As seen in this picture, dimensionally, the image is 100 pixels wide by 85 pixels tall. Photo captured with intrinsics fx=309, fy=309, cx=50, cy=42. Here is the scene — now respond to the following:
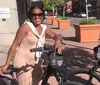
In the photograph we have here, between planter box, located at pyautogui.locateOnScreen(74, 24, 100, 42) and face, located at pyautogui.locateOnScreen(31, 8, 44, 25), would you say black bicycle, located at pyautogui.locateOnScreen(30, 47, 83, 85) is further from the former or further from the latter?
planter box, located at pyautogui.locateOnScreen(74, 24, 100, 42)

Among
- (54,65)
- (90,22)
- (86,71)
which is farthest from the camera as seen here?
(90,22)

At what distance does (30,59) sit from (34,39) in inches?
9.9

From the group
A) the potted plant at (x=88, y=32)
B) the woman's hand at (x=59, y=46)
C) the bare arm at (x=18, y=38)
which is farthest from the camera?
the potted plant at (x=88, y=32)

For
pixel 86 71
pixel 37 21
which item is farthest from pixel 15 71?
pixel 86 71

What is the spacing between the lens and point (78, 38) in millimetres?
14086

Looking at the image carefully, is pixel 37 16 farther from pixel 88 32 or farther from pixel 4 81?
pixel 88 32

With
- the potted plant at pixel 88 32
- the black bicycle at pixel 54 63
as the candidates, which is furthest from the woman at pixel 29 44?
the potted plant at pixel 88 32

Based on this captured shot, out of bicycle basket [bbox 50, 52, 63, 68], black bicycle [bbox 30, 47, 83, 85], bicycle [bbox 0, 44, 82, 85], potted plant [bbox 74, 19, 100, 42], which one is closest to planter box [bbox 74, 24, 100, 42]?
potted plant [bbox 74, 19, 100, 42]

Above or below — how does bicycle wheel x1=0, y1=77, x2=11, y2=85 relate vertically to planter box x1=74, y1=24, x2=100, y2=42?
above

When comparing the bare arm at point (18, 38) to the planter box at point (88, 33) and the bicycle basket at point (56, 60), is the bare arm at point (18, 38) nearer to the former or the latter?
the bicycle basket at point (56, 60)

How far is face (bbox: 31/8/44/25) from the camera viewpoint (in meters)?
3.44

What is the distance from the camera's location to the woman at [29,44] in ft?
11.2

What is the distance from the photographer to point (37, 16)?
3441 mm

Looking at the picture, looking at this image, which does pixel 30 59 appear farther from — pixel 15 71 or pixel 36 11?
pixel 36 11
